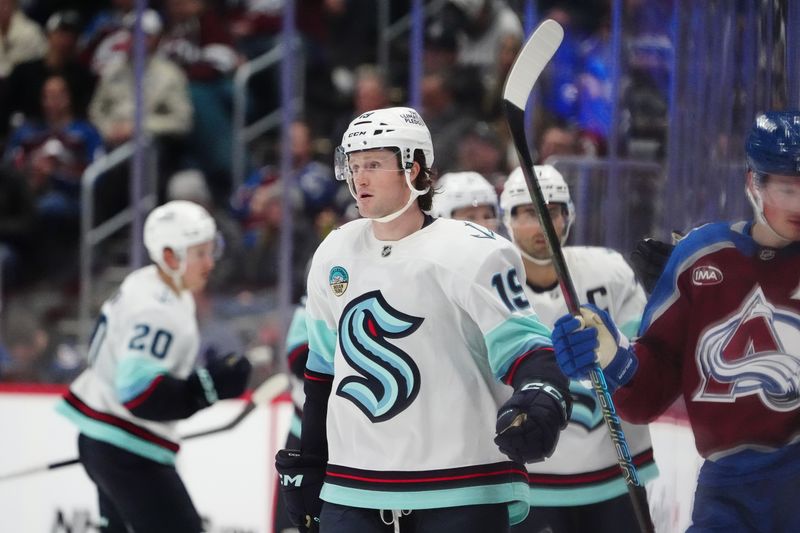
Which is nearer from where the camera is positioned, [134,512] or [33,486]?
[134,512]

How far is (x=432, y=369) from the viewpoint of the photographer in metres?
2.40

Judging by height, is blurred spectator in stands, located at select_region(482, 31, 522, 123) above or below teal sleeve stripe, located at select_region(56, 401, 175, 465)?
above

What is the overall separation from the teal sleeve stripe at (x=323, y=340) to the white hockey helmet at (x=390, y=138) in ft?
0.78

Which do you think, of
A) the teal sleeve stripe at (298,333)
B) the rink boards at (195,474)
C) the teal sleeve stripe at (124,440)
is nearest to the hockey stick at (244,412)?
the rink boards at (195,474)

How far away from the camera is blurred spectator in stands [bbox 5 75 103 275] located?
650cm

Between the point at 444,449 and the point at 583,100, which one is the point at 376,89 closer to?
the point at 583,100

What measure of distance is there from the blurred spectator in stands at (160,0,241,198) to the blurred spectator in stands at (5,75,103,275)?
0.52 m

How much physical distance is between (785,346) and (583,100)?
308 cm

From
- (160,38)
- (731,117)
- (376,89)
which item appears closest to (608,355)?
(731,117)

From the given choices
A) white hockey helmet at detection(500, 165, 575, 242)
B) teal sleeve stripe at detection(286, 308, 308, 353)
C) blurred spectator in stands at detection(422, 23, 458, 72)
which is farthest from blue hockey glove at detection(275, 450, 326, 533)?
blurred spectator in stands at detection(422, 23, 458, 72)

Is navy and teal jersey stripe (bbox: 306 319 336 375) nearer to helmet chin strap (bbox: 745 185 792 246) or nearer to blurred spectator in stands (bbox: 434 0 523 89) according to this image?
helmet chin strap (bbox: 745 185 792 246)

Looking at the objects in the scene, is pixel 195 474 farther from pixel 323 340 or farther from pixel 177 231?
pixel 323 340

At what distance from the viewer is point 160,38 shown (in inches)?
278

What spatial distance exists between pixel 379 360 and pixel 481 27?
452cm
